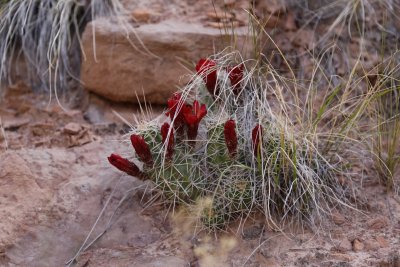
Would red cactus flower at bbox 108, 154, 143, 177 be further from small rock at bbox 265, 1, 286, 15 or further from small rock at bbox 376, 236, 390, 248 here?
small rock at bbox 265, 1, 286, 15

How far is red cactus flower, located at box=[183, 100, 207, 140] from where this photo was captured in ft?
8.46

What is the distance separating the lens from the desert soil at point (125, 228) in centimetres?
253

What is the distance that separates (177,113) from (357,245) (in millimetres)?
870

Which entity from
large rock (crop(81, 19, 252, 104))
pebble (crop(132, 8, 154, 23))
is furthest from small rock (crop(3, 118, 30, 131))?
pebble (crop(132, 8, 154, 23))

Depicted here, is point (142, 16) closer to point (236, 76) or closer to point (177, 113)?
point (236, 76)

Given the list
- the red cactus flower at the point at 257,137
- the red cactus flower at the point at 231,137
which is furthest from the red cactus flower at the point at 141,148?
the red cactus flower at the point at 257,137

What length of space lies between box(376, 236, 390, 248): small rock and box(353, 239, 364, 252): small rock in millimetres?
69

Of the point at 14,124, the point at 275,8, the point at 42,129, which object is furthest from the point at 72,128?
the point at 275,8

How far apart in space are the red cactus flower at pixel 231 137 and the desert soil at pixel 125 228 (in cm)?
29

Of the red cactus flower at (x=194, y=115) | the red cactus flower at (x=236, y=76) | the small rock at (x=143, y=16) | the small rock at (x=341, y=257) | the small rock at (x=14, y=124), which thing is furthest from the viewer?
the small rock at (x=143, y=16)

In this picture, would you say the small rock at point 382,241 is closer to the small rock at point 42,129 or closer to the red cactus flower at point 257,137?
the red cactus flower at point 257,137

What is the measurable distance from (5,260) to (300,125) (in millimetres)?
1314

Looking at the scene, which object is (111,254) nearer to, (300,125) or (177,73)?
(300,125)

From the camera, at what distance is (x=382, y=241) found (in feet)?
8.43
